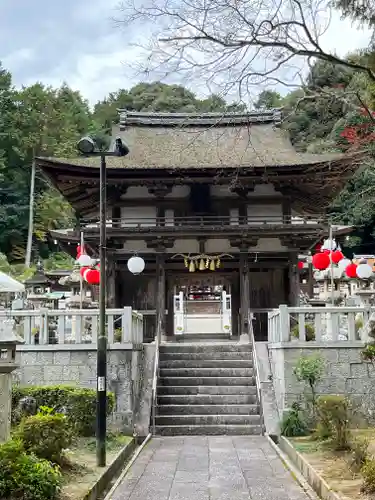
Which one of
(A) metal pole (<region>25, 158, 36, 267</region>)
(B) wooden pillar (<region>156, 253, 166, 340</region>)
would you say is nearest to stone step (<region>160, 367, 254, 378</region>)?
(B) wooden pillar (<region>156, 253, 166, 340</region>)

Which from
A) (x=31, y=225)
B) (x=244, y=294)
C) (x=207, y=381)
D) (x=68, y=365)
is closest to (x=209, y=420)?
(x=207, y=381)

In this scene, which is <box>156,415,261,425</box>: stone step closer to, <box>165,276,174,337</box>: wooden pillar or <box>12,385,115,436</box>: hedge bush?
<box>12,385,115,436</box>: hedge bush

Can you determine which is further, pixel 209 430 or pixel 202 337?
pixel 202 337

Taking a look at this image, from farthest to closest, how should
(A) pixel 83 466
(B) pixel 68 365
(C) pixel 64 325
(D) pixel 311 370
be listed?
1. (C) pixel 64 325
2. (B) pixel 68 365
3. (D) pixel 311 370
4. (A) pixel 83 466

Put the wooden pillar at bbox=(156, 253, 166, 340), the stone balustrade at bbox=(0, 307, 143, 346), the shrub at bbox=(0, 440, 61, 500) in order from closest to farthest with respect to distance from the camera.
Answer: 1. the shrub at bbox=(0, 440, 61, 500)
2. the stone balustrade at bbox=(0, 307, 143, 346)
3. the wooden pillar at bbox=(156, 253, 166, 340)

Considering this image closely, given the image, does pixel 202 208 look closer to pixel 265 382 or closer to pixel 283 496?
pixel 265 382

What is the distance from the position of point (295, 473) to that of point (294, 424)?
331cm

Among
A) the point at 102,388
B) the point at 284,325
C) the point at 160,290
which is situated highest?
the point at 160,290

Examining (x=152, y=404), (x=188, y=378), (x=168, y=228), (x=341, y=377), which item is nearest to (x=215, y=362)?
(x=188, y=378)

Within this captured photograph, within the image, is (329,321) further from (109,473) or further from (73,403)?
(109,473)

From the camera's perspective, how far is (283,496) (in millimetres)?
8438

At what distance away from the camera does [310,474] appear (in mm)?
9125

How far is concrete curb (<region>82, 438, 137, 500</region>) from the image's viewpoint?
8.15 metres

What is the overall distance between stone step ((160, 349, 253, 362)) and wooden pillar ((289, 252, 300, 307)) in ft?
13.2
